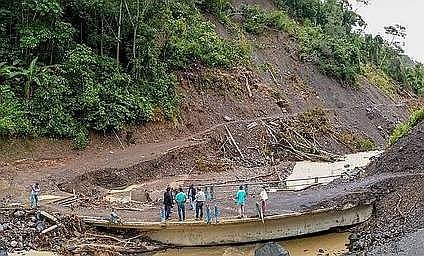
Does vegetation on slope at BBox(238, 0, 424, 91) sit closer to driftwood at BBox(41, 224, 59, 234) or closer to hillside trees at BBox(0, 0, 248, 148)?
hillside trees at BBox(0, 0, 248, 148)

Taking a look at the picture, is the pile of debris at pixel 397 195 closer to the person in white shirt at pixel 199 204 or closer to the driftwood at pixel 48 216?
the person in white shirt at pixel 199 204

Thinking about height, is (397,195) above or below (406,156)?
below

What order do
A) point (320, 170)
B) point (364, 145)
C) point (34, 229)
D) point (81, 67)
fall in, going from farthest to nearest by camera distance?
point (364, 145) → point (320, 170) → point (81, 67) → point (34, 229)

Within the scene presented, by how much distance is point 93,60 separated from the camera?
109 feet

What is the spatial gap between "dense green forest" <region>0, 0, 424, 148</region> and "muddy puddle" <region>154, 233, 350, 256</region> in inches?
501

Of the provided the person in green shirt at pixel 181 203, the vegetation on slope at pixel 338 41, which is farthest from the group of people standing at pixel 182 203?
the vegetation on slope at pixel 338 41

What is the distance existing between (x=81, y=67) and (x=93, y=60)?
934 millimetres

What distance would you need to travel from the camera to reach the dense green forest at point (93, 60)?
3142 cm

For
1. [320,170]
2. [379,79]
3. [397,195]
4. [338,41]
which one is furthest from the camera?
[379,79]

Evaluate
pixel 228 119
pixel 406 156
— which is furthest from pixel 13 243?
pixel 228 119

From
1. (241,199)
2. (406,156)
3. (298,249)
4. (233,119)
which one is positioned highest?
(233,119)

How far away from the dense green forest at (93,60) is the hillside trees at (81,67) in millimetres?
52

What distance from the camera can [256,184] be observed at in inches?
1155

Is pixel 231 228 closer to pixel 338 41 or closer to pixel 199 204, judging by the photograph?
pixel 199 204
